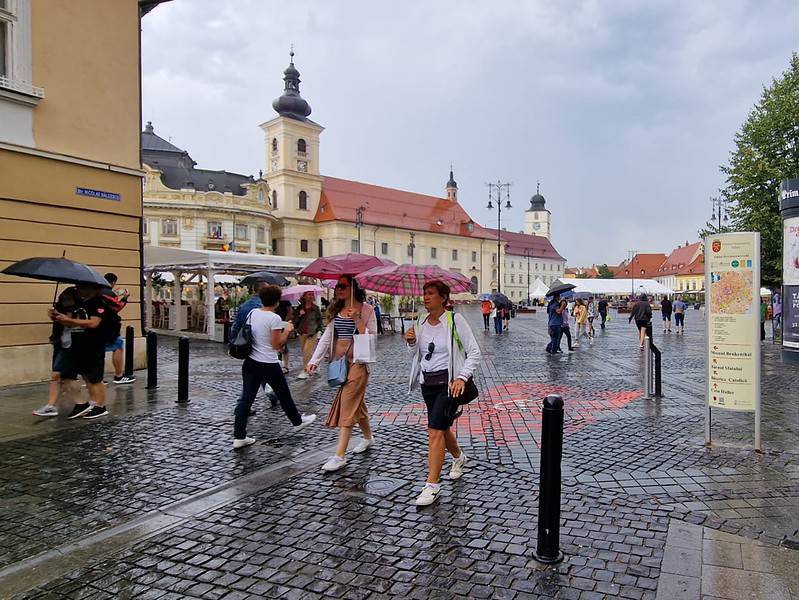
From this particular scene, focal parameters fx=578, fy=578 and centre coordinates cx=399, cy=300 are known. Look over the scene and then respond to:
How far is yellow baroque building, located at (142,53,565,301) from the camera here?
62156 mm

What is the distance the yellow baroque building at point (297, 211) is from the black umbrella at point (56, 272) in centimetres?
4399

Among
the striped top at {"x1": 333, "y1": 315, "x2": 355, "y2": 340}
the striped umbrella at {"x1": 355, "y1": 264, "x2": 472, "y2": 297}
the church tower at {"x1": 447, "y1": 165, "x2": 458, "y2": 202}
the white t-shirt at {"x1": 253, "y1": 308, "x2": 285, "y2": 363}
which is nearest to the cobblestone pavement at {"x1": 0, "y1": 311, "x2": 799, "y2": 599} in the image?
the white t-shirt at {"x1": 253, "y1": 308, "x2": 285, "y2": 363}

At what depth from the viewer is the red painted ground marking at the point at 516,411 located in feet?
23.7

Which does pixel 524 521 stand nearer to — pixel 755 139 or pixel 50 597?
pixel 50 597

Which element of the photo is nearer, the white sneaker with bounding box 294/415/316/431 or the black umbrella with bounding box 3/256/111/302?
the white sneaker with bounding box 294/415/316/431

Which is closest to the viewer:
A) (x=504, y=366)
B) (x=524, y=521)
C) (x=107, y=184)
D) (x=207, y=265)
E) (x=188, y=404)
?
(x=524, y=521)

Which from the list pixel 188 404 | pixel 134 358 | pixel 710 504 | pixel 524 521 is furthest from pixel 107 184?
pixel 710 504

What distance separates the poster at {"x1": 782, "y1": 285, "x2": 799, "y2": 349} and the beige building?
14981mm

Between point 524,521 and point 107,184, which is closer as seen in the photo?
point 524,521

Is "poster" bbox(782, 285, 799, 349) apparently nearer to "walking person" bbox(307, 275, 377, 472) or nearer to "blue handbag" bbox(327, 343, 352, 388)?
"walking person" bbox(307, 275, 377, 472)

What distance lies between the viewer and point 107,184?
39.6ft

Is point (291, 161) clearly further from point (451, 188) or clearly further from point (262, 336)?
point (262, 336)

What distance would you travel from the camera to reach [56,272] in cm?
774

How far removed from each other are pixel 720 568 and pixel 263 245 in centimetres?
6690
